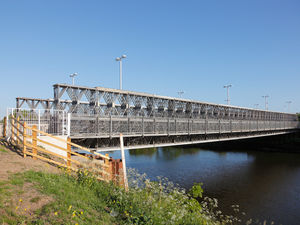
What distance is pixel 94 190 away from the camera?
30.8 feet

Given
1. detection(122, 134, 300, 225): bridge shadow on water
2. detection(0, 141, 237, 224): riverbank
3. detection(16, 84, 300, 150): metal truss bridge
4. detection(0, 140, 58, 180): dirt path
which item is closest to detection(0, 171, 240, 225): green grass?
detection(0, 141, 237, 224): riverbank

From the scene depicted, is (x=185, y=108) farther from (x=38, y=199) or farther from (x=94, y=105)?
(x=38, y=199)

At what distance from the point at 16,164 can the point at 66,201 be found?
3999 mm

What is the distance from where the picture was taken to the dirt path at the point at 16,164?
904 cm


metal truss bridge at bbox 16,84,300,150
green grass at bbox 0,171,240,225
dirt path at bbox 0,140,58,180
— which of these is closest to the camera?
green grass at bbox 0,171,240,225

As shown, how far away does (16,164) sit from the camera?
9906mm

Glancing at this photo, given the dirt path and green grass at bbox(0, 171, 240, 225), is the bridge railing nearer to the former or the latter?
the dirt path

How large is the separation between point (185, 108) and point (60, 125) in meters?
34.9

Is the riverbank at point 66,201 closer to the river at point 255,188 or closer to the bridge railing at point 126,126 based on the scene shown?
the bridge railing at point 126,126

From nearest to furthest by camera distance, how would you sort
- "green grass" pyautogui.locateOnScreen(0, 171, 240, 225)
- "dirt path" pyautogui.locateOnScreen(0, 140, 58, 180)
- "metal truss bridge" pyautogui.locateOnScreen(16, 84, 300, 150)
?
1. "green grass" pyautogui.locateOnScreen(0, 171, 240, 225)
2. "dirt path" pyautogui.locateOnScreen(0, 140, 58, 180)
3. "metal truss bridge" pyautogui.locateOnScreen(16, 84, 300, 150)

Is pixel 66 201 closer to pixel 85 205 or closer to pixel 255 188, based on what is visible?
pixel 85 205

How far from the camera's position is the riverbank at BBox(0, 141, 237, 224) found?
6496mm

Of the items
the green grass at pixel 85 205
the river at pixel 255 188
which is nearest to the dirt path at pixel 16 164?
the green grass at pixel 85 205

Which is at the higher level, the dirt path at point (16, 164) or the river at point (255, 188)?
the dirt path at point (16, 164)
